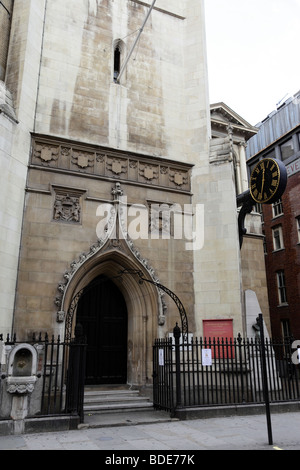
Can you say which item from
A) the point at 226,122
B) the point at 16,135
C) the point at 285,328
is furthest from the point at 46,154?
the point at 285,328

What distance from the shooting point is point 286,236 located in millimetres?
27828

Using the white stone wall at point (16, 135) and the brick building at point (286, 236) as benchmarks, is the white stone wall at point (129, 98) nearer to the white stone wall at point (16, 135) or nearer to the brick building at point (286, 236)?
the white stone wall at point (16, 135)

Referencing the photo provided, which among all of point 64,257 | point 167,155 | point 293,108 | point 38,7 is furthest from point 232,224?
point 293,108

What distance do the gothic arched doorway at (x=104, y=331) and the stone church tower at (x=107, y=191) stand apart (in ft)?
0.15

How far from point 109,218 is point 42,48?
6663 millimetres

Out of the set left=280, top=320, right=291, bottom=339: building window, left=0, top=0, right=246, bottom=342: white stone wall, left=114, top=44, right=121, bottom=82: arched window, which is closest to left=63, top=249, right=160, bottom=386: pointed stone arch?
left=0, top=0, right=246, bottom=342: white stone wall

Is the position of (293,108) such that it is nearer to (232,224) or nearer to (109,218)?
(232,224)

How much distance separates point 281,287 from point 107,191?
60.5 ft

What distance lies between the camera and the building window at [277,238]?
28.6 metres

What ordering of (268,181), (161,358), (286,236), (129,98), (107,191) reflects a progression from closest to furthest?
(161,358), (268,181), (107,191), (129,98), (286,236)

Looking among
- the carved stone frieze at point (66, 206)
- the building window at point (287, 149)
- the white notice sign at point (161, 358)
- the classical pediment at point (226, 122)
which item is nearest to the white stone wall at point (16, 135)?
the carved stone frieze at point (66, 206)

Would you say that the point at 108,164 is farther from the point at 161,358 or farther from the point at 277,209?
the point at 277,209

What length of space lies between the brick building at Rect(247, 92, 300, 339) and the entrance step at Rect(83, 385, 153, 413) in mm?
16229

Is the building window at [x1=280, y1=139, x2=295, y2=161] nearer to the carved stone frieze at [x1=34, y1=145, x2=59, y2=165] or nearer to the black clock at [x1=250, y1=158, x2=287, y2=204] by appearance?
the black clock at [x1=250, y1=158, x2=287, y2=204]
